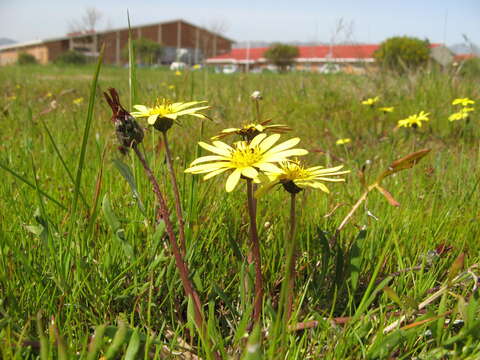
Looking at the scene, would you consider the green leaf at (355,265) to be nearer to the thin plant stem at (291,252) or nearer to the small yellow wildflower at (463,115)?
the thin plant stem at (291,252)

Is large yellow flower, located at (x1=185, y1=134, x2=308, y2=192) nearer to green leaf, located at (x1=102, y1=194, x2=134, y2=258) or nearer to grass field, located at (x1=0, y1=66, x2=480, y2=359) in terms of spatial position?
grass field, located at (x1=0, y1=66, x2=480, y2=359)

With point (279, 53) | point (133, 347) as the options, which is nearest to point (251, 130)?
point (133, 347)

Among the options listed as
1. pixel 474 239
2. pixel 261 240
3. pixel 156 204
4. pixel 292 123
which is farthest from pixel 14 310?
pixel 292 123

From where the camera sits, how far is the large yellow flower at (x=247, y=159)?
0.68 metres

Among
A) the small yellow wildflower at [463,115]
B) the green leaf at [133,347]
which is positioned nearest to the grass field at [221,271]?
the green leaf at [133,347]

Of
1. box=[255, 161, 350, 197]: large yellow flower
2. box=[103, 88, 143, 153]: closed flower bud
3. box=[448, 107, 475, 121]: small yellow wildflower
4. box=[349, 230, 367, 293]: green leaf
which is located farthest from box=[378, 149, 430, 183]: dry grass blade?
box=[448, 107, 475, 121]: small yellow wildflower

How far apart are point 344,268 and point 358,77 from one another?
3.95 meters

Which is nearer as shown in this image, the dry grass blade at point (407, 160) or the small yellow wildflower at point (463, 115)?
the dry grass blade at point (407, 160)

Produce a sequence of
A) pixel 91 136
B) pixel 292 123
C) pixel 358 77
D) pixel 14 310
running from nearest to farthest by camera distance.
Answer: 1. pixel 14 310
2. pixel 91 136
3. pixel 292 123
4. pixel 358 77

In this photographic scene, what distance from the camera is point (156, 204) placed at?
1.09m

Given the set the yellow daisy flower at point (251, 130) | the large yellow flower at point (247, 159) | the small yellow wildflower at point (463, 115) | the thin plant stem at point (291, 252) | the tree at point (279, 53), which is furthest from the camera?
the tree at point (279, 53)

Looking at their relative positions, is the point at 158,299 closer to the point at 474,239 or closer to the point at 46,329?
the point at 46,329

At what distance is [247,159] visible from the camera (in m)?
0.76

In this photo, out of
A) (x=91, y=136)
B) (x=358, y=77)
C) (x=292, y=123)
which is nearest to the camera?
(x=91, y=136)
